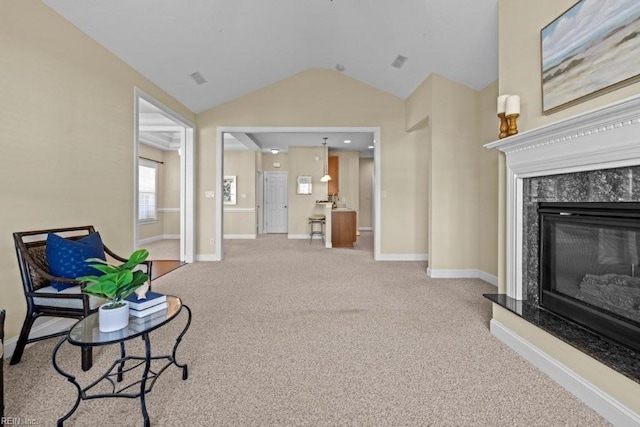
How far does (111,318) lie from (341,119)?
484cm

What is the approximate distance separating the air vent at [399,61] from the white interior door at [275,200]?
6193 millimetres

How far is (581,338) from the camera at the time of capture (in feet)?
5.64

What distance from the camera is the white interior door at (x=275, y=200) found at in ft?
33.3

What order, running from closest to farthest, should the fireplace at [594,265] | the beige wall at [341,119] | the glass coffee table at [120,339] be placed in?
the glass coffee table at [120,339]
the fireplace at [594,265]
the beige wall at [341,119]

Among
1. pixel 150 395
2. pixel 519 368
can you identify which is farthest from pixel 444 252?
pixel 150 395

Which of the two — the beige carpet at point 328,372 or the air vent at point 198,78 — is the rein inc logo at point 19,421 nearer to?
the beige carpet at point 328,372

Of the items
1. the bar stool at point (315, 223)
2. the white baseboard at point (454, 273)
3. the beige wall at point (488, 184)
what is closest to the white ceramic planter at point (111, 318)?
the white baseboard at point (454, 273)

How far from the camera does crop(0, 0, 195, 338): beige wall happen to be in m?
2.16

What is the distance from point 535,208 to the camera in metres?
2.19

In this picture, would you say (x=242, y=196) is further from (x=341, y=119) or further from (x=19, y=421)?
(x=19, y=421)

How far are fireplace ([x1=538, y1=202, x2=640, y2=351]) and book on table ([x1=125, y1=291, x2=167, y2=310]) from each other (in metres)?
2.52

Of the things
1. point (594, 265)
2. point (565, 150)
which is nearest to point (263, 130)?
point (565, 150)

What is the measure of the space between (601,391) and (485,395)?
546 millimetres

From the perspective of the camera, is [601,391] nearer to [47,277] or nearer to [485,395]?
[485,395]
